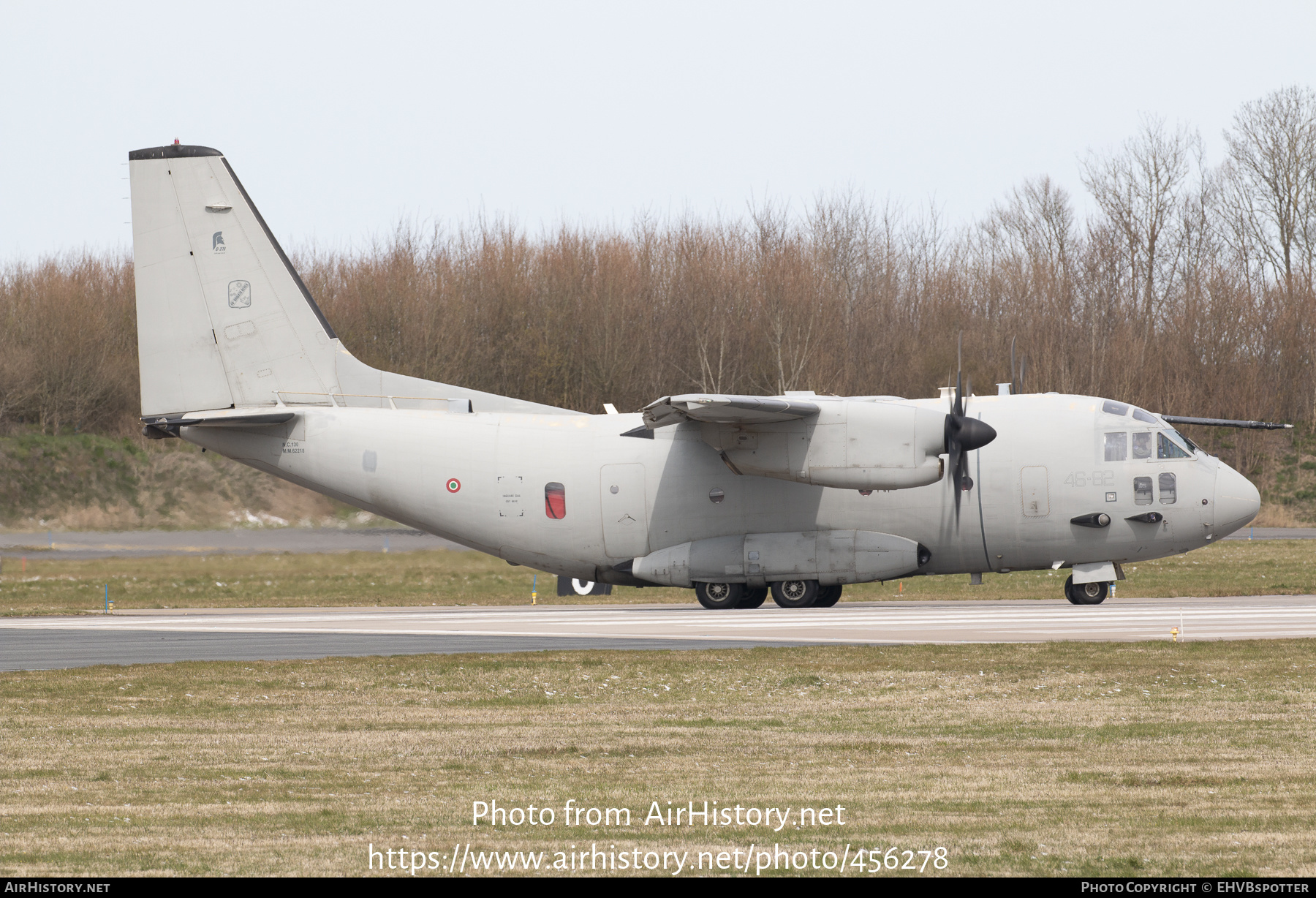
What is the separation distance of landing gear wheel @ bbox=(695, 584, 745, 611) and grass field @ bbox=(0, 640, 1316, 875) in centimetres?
927

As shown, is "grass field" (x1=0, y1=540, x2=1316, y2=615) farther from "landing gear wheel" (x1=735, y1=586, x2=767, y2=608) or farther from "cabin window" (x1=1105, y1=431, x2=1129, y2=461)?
"cabin window" (x1=1105, y1=431, x2=1129, y2=461)

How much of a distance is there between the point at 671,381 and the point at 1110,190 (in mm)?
28443

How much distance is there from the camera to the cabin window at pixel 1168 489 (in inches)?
1057

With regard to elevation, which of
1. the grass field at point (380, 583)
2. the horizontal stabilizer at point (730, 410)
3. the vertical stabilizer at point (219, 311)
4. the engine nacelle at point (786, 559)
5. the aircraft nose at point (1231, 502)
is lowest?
the grass field at point (380, 583)

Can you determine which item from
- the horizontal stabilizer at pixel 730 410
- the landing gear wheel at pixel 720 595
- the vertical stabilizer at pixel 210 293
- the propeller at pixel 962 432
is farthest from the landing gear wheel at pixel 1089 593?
the vertical stabilizer at pixel 210 293

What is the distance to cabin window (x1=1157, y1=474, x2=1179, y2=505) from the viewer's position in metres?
26.8

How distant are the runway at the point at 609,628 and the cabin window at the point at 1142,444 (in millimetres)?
3097

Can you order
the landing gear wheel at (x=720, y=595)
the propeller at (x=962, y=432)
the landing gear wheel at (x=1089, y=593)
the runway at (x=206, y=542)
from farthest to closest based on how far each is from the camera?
the runway at (x=206, y=542)
the landing gear wheel at (x=720, y=595)
the landing gear wheel at (x=1089, y=593)
the propeller at (x=962, y=432)

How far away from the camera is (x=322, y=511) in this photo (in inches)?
1427

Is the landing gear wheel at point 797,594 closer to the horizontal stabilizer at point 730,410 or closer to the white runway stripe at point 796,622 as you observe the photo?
the white runway stripe at point 796,622

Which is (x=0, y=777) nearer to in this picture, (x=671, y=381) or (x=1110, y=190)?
(x=671, y=381)

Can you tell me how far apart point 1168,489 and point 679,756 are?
18.4 meters

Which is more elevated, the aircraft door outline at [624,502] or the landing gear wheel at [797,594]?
the aircraft door outline at [624,502]
